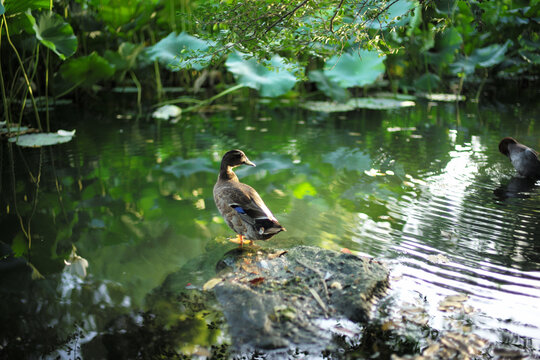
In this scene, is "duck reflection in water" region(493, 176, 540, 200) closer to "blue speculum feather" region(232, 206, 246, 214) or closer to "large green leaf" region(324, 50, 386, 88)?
"blue speculum feather" region(232, 206, 246, 214)

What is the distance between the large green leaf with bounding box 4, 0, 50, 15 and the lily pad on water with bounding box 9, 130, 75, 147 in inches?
54.1

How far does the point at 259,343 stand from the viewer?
202 cm

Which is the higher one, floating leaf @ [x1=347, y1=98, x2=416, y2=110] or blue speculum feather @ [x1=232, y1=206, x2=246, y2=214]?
blue speculum feather @ [x1=232, y1=206, x2=246, y2=214]

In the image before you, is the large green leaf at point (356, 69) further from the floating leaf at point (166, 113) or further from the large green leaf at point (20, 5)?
the large green leaf at point (20, 5)

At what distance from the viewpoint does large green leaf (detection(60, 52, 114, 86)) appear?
6.98 metres

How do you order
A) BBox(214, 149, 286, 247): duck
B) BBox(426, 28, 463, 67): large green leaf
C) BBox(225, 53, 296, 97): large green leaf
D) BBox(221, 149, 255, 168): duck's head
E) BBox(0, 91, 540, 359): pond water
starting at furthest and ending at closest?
BBox(426, 28, 463, 67): large green leaf < BBox(225, 53, 296, 97): large green leaf < BBox(221, 149, 255, 168): duck's head < BBox(214, 149, 286, 247): duck < BBox(0, 91, 540, 359): pond water

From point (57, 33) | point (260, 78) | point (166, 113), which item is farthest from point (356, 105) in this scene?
point (57, 33)

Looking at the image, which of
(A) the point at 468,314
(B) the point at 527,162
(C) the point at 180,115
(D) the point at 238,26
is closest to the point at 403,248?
(A) the point at 468,314

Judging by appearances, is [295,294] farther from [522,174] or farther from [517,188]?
[522,174]

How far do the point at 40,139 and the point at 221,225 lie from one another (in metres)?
3.21

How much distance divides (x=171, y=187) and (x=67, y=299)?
197 centimetres

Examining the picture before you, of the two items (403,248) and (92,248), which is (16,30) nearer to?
(92,248)

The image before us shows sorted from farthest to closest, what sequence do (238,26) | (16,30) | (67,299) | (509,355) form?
(16,30)
(238,26)
(67,299)
(509,355)

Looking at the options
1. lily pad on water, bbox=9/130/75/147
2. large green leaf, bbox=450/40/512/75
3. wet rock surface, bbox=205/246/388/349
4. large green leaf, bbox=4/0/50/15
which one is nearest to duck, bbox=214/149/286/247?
wet rock surface, bbox=205/246/388/349
